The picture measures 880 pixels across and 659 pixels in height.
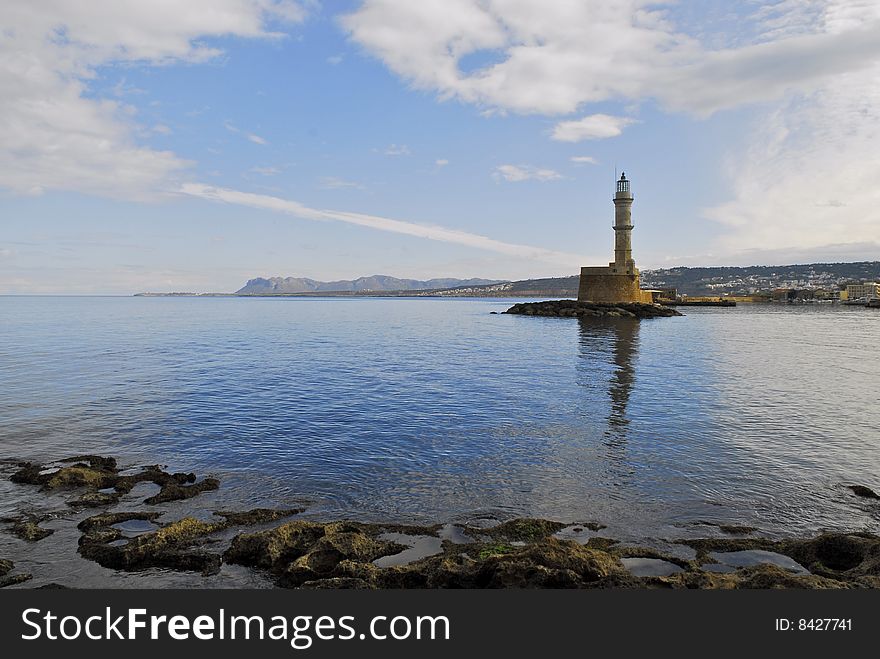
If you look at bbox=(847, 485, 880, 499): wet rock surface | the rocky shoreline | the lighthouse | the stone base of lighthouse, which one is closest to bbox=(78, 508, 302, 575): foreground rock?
the rocky shoreline

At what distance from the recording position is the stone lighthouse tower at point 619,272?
271 ft

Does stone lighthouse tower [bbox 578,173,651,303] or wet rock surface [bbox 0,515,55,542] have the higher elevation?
stone lighthouse tower [bbox 578,173,651,303]

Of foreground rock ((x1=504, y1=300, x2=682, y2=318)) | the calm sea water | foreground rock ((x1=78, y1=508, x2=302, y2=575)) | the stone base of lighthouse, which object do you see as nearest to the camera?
foreground rock ((x1=78, y1=508, x2=302, y2=575))

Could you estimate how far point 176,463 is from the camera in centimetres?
1323

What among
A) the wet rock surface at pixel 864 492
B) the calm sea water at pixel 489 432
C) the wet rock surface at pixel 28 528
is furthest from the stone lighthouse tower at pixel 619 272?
the wet rock surface at pixel 28 528

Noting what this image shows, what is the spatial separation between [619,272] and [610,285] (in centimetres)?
298

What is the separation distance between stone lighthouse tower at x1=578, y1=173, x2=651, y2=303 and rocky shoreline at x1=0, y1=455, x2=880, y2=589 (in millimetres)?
80044

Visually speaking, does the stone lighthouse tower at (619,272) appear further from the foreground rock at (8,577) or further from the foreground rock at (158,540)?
the foreground rock at (8,577)

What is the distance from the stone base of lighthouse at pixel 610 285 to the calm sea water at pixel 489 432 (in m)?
54.2

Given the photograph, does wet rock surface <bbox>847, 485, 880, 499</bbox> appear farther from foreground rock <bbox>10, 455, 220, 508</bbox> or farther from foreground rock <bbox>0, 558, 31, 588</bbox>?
foreground rock <bbox>0, 558, 31, 588</bbox>

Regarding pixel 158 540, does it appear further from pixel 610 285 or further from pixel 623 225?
pixel 610 285

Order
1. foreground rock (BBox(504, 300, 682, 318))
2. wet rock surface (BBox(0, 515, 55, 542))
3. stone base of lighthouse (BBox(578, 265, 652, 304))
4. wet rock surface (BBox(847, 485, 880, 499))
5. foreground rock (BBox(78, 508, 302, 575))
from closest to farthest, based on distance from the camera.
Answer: foreground rock (BBox(78, 508, 302, 575)), wet rock surface (BBox(0, 515, 55, 542)), wet rock surface (BBox(847, 485, 880, 499)), foreground rock (BBox(504, 300, 682, 318)), stone base of lighthouse (BBox(578, 265, 652, 304))

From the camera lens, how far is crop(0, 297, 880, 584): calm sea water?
10641mm

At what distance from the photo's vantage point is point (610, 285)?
296 ft
